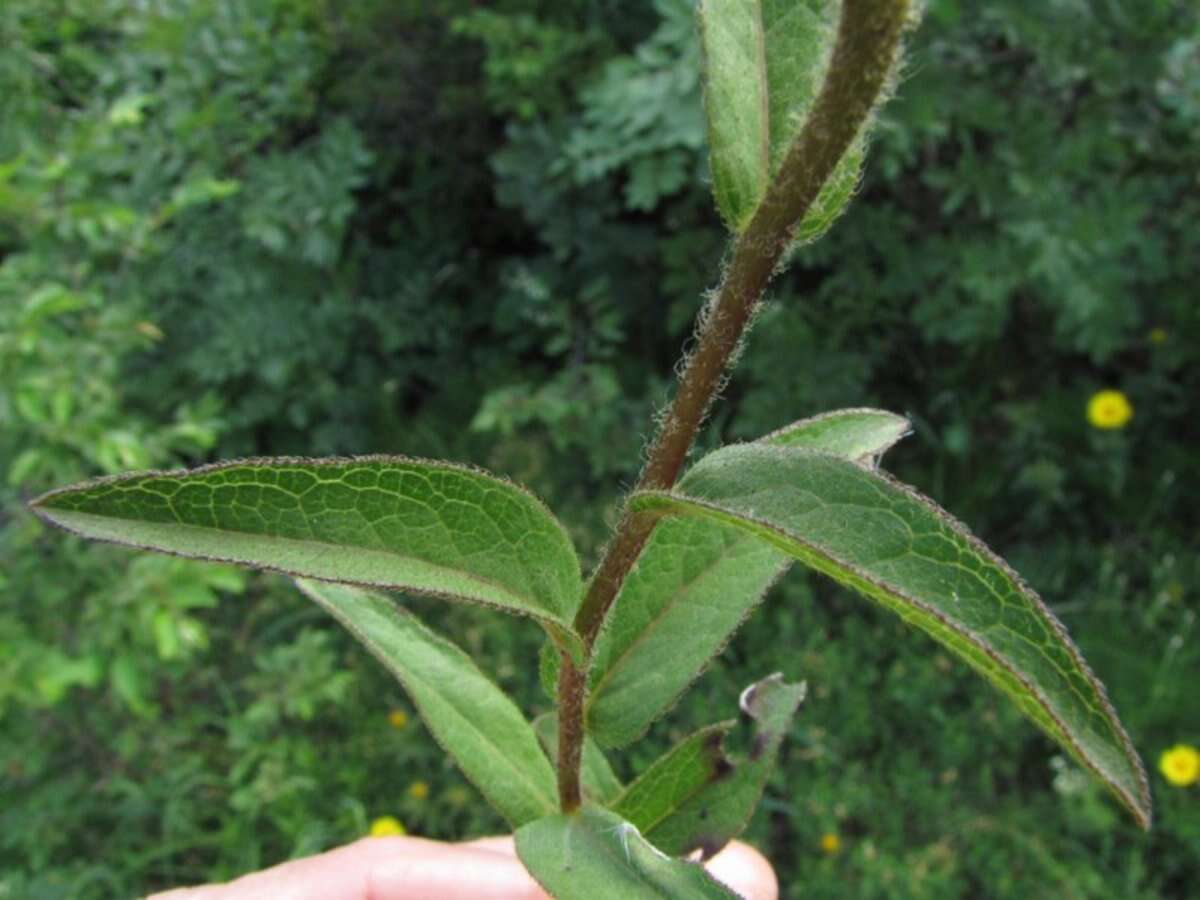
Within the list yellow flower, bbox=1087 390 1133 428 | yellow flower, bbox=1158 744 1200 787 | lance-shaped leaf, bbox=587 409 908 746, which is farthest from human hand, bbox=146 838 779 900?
yellow flower, bbox=1087 390 1133 428

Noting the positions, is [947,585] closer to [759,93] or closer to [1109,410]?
[759,93]

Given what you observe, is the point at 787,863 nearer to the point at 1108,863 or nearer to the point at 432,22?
the point at 1108,863

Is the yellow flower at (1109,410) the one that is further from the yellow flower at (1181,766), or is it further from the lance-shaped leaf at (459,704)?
the lance-shaped leaf at (459,704)

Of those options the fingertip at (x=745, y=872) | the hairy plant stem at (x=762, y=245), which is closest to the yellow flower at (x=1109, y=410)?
the fingertip at (x=745, y=872)

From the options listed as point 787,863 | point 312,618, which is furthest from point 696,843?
point 312,618

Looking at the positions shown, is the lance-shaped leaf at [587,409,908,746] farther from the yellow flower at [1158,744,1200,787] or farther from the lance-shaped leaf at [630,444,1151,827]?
the yellow flower at [1158,744,1200,787]

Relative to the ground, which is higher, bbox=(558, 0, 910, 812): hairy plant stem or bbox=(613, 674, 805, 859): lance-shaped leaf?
bbox=(558, 0, 910, 812): hairy plant stem
